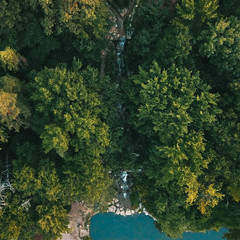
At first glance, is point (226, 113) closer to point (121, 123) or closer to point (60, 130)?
point (121, 123)

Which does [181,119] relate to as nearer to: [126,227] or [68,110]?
[68,110]

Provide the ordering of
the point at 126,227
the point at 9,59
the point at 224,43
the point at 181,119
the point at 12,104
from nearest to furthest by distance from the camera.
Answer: the point at 12,104
the point at 9,59
the point at 181,119
the point at 224,43
the point at 126,227

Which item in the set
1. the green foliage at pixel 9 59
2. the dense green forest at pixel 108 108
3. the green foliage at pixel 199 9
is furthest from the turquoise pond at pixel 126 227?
the green foliage at pixel 199 9

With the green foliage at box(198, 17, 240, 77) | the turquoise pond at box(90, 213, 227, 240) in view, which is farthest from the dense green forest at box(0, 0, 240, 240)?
the turquoise pond at box(90, 213, 227, 240)

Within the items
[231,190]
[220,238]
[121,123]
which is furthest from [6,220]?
[220,238]

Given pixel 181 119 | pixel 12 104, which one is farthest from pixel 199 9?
pixel 12 104

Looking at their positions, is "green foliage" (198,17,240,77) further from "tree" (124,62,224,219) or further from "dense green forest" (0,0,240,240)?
"tree" (124,62,224,219)

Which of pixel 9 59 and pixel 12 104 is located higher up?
pixel 9 59

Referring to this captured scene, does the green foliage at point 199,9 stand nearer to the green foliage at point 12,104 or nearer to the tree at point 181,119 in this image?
the tree at point 181,119
